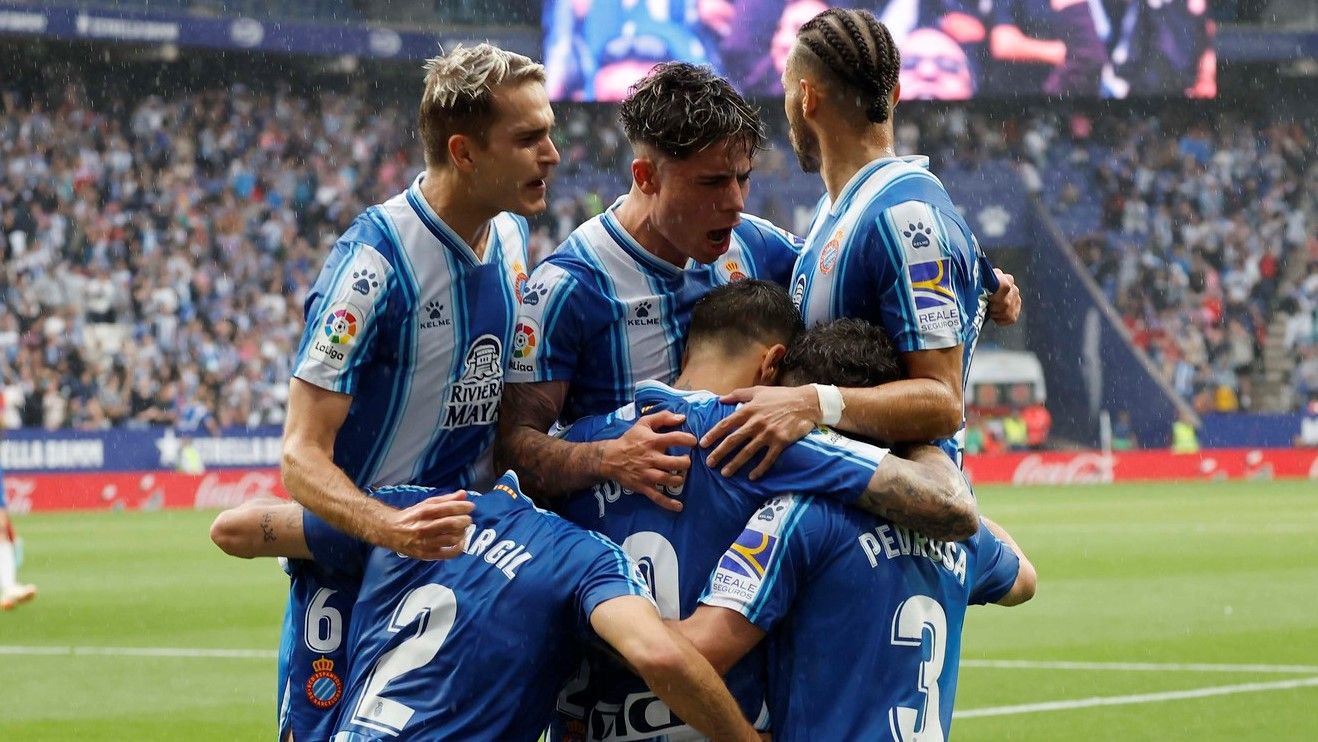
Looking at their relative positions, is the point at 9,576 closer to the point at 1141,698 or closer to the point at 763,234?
the point at 1141,698

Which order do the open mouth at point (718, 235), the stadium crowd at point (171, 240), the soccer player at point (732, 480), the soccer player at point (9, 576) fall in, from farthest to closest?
the stadium crowd at point (171, 240)
the soccer player at point (9, 576)
the open mouth at point (718, 235)
the soccer player at point (732, 480)

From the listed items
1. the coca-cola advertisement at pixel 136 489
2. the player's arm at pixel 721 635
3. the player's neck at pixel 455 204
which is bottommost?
the coca-cola advertisement at pixel 136 489

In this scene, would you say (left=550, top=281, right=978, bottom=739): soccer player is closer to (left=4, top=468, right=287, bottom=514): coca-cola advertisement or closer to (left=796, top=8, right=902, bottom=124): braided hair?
(left=796, top=8, right=902, bottom=124): braided hair

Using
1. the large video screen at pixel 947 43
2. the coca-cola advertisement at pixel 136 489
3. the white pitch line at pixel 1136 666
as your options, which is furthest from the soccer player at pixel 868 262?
the large video screen at pixel 947 43

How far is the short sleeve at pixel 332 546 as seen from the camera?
13.8ft

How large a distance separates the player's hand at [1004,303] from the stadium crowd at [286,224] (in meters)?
21.9

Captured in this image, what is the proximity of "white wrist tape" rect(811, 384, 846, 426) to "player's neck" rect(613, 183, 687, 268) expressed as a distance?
803 mm

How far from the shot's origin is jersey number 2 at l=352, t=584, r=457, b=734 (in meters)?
3.79

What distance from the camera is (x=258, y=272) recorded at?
29.5 metres

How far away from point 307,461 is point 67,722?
499 centimetres

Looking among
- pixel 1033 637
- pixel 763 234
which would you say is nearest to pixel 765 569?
pixel 763 234

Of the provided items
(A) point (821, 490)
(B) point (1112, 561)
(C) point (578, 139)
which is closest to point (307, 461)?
(A) point (821, 490)

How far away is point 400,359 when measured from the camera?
13.9 feet

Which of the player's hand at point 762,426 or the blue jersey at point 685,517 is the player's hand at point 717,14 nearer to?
the blue jersey at point 685,517
